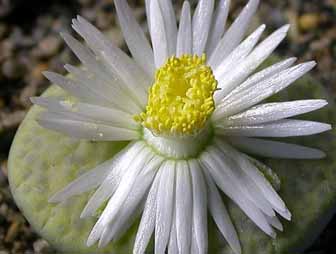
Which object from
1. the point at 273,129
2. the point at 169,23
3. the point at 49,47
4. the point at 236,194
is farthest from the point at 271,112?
the point at 49,47

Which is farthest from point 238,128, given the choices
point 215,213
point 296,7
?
point 296,7

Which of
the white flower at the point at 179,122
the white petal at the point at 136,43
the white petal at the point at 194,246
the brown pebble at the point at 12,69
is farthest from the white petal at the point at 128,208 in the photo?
the brown pebble at the point at 12,69

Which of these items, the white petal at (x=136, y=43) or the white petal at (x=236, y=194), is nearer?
the white petal at (x=236, y=194)

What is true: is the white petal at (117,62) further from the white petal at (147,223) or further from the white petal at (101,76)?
the white petal at (147,223)

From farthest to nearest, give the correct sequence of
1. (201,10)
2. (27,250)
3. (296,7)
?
1. (296,7)
2. (27,250)
3. (201,10)

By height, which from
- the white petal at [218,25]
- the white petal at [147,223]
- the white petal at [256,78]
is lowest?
the white petal at [147,223]

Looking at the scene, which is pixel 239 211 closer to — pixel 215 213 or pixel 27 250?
pixel 215 213

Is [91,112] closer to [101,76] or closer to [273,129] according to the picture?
[101,76]
